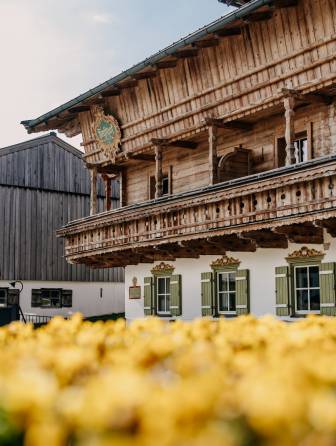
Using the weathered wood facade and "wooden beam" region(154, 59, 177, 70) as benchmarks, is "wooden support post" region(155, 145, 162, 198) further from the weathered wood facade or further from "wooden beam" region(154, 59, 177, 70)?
"wooden beam" region(154, 59, 177, 70)

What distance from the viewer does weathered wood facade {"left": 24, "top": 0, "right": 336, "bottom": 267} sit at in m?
14.9

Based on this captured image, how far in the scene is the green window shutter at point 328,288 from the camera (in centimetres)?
1538

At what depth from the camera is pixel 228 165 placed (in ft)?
63.4

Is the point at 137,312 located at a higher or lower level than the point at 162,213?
lower

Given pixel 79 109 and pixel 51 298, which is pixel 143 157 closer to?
pixel 79 109

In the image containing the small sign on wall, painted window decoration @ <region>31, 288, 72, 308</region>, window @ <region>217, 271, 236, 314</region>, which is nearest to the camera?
window @ <region>217, 271, 236, 314</region>

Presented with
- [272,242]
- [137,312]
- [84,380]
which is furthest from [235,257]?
[84,380]

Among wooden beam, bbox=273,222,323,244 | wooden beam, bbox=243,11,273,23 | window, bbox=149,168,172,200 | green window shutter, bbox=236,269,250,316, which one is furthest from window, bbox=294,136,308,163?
window, bbox=149,168,172,200

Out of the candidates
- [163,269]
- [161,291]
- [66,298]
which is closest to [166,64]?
[163,269]

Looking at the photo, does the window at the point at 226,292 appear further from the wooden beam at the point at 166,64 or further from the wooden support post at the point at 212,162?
the wooden beam at the point at 166,64

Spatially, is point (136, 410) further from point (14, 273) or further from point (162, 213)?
point (14, 273)

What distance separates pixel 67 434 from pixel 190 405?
44 cm

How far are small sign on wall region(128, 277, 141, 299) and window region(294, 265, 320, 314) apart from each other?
24.7ft

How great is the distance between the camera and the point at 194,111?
19172mm
